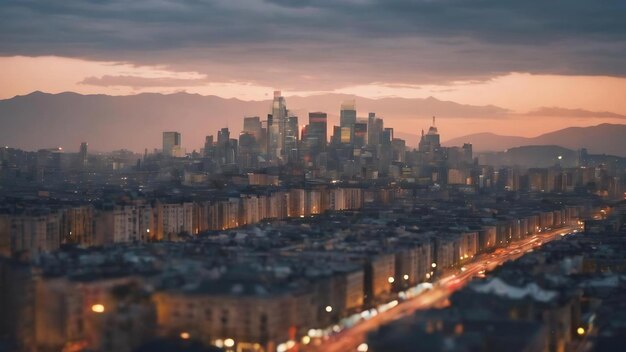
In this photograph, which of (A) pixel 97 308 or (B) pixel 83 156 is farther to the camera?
(B) pixel 83 156

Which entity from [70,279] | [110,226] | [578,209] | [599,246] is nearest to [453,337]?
[70,279]

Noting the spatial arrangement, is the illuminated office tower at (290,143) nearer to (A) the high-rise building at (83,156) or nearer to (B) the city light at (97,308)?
(A) the high-rise building at (83,156)

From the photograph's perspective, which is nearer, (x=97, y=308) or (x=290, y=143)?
(x=97, y=308)

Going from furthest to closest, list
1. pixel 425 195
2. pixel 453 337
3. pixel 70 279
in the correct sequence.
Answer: pixel 425 195
pixel 70 279
pixel 453 337

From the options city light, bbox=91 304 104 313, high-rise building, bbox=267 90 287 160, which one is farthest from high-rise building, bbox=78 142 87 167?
city light, bbox=91 304 104 313

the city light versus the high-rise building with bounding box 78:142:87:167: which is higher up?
the high-rise building with bounding box 78:142:87:167

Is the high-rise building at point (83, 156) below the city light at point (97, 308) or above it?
above

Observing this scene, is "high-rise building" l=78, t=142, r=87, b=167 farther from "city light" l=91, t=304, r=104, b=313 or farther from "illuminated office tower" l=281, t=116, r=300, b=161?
"city light" l=91, t=304, r=104, b=313

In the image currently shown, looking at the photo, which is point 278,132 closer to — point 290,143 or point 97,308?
point 290,143

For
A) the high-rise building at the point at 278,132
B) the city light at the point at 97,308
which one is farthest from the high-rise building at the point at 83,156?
the city light at the point at 97,308

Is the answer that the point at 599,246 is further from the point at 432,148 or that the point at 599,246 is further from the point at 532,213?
the point at 432,148

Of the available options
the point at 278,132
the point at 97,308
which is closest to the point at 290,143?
the point at 278,132
